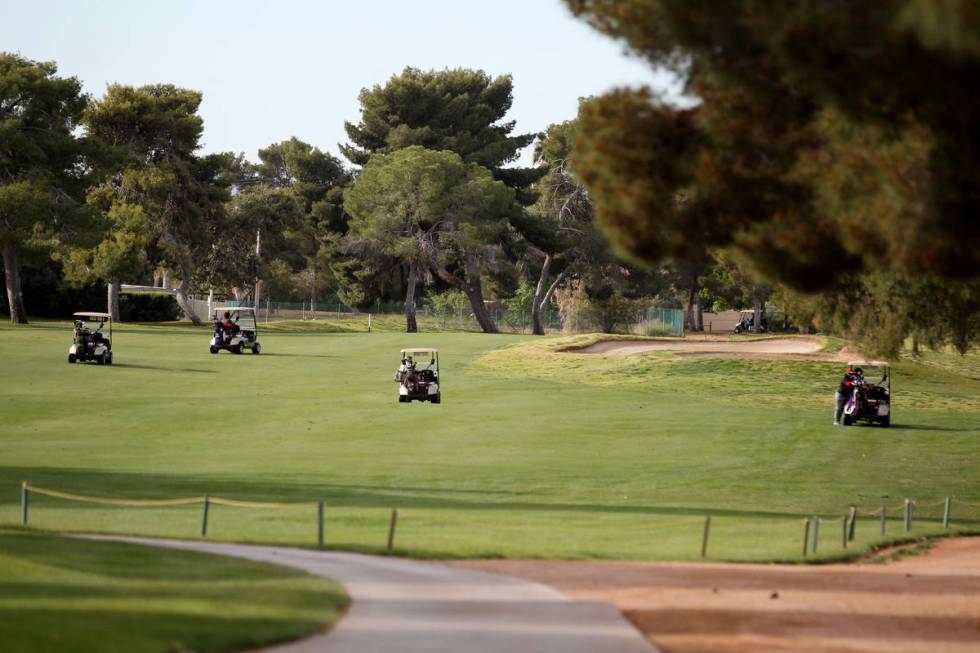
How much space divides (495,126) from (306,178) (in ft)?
49.8

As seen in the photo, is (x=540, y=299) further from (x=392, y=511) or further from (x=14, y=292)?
(x=392, y=511)

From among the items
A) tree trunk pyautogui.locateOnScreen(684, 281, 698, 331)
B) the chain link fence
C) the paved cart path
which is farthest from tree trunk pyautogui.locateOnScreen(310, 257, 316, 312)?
the paved cart path

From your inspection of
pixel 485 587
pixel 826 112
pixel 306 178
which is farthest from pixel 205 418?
pixel 306 178

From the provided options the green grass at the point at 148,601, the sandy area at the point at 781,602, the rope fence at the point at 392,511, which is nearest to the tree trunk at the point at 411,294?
the rope fence at the point at 392,511

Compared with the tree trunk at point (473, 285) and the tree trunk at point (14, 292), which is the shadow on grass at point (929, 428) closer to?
the tree trunk at point (473, 285)

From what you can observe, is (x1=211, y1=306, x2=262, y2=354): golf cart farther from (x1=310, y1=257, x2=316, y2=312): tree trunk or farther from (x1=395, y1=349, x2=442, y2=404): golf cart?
(x1=310, y1=257, x2=316, y2=312): tree trunk

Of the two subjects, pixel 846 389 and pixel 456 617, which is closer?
pixel 456 617

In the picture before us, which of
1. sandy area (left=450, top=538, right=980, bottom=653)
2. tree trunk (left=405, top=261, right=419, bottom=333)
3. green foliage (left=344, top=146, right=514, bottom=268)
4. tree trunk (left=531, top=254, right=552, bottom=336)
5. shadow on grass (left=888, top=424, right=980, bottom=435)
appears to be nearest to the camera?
sandy area (left=450, top=538, right=980, bottom=653)

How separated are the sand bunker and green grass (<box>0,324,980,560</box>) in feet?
10.4

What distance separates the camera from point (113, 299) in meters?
84.4

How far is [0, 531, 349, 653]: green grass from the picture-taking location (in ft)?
37.0

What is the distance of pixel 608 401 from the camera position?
45.9 metres

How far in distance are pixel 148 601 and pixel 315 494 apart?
44.8 ft

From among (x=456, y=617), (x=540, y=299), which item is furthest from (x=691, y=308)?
(x=456, y=617)
